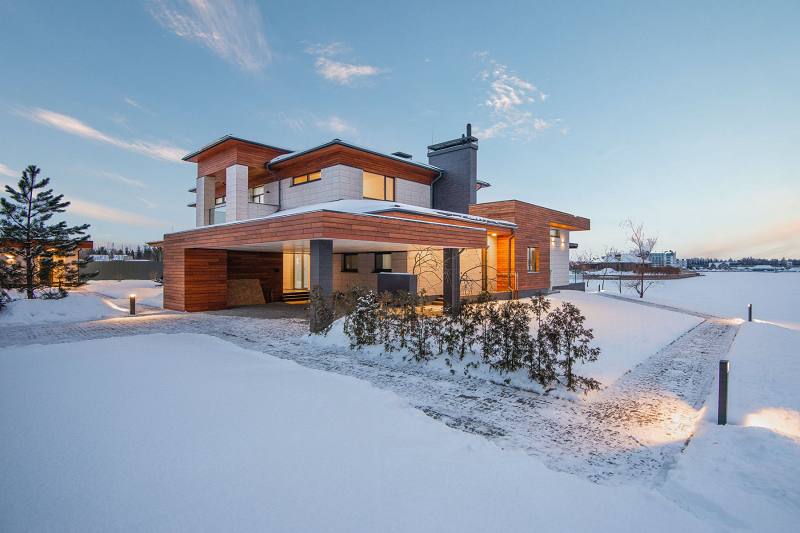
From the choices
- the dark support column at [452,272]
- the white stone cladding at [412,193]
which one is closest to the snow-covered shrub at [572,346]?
the dark support column at [452,272]

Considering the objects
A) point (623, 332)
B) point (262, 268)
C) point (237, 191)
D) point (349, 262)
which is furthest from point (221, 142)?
point (623, 332)

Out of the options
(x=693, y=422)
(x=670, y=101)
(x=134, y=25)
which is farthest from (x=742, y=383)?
(x=134, y=25)

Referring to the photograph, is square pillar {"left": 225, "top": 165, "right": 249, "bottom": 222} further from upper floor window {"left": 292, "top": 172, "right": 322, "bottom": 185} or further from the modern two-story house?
upper floor window {"left": 292, "top": 172, "right": 322, "bottom": 185}

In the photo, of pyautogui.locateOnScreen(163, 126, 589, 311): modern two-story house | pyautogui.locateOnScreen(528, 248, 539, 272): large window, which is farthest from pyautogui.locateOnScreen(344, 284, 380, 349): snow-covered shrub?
pyautogui.locateOnScreen(528, 248, 539, 272): large window

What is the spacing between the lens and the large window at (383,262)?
1661 cm

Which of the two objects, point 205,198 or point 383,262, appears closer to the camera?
point 383,262

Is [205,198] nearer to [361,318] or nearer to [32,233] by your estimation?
[32,233]

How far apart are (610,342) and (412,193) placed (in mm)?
11877

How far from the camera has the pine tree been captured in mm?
15359

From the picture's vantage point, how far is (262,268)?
17891mm

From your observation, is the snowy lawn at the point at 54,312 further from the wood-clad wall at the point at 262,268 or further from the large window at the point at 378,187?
the large window at the point at 378,187

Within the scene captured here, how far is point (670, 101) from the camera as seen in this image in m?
15.0

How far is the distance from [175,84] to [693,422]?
24.1 metres

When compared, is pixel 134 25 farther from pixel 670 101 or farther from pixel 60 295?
pixel 670 101
